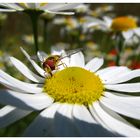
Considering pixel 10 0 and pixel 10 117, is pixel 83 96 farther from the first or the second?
pixel 10 0

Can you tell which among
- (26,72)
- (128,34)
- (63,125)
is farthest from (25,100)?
(128,34)

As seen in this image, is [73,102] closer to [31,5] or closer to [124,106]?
[124,106]

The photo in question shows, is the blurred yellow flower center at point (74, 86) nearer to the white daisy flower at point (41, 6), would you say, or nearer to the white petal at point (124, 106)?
the white petal at point (124, 106)

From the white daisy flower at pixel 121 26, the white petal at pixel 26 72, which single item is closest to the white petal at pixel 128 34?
the white daisy flower at pixel 121 26

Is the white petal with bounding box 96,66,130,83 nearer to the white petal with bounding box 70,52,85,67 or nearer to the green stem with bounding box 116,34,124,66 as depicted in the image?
the white petal with bounding box 70,52,85,67

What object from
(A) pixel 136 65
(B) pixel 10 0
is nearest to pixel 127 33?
(A) pixel 136 65

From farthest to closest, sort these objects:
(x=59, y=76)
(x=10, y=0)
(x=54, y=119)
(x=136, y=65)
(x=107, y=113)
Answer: (x=136, y=65), (x=10, y=0), (x=59, y=76), (x=107, y=113), (x=54, y=119)

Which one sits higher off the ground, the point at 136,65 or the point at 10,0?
the point at 10,0
